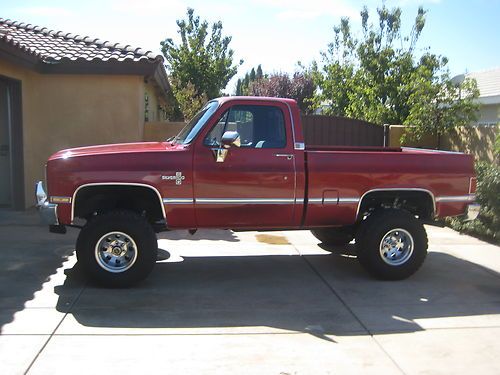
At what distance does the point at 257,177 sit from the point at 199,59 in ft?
70.5

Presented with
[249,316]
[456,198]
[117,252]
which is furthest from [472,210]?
[117,252]

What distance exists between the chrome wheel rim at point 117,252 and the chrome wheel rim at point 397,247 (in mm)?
2969

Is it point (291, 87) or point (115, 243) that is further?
point (291, 87)

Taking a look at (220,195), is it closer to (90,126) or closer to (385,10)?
(90,126)

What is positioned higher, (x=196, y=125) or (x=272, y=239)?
(x=196, y=125)

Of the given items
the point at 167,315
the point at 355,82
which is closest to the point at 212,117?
the point at 167,315

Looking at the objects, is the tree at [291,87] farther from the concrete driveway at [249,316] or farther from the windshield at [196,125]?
the windshield at [196,125]

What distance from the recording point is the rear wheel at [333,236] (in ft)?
24.5

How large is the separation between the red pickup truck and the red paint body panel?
1 cm

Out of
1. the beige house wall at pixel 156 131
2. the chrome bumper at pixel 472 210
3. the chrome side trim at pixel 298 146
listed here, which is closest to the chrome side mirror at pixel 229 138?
the chrome side trim at pixel 298 146

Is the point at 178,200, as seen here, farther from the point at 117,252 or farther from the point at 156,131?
the point at 156,131

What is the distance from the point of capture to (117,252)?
5.89 metres


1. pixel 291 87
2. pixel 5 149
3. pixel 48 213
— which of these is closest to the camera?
pixel 48 213

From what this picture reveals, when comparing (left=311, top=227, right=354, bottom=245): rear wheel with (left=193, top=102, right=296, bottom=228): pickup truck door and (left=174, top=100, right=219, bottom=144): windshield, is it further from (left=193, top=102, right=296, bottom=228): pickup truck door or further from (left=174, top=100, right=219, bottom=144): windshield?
(left=174, top=100, right=219, bottom=144): windshield
